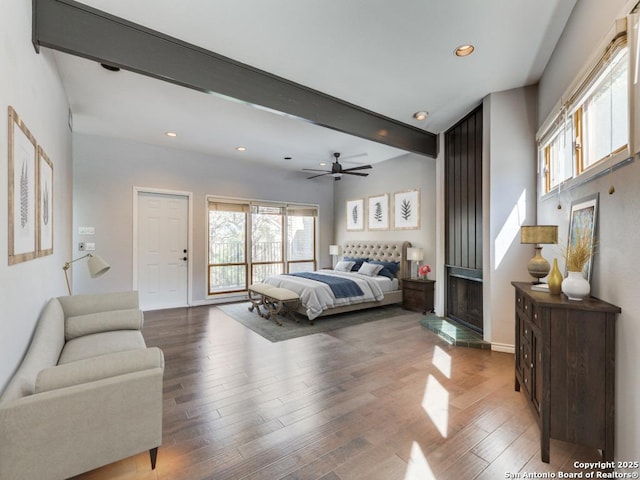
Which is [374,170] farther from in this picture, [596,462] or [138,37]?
[596,462]

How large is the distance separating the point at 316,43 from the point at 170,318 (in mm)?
4472

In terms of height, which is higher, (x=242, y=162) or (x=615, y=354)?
(x=242, y=162)

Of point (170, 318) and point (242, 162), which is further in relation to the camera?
point (242, 162)

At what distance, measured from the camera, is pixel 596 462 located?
175 cm

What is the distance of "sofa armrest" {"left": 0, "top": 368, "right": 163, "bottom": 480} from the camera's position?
4.11 feet

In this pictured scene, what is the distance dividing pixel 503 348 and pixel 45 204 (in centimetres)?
470

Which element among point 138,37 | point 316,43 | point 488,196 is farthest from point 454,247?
point 138,37

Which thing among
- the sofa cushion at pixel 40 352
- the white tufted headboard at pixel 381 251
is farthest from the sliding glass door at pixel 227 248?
the sofa cushion at pixel 40 352

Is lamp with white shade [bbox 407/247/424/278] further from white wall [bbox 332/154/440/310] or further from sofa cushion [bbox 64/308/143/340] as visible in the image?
sofa cushion [bbox 64/308/143/340]

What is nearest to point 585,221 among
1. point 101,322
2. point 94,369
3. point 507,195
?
point 507,195

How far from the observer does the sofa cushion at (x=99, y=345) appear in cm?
218

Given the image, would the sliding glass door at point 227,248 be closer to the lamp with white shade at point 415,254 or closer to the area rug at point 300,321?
the area rug at point 300,321

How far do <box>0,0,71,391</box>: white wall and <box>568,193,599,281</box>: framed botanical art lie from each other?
3.33 m

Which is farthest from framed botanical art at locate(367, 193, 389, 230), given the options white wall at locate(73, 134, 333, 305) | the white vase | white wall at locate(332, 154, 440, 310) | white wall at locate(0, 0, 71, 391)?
white wall at locate(0, 0, 71, 391)
